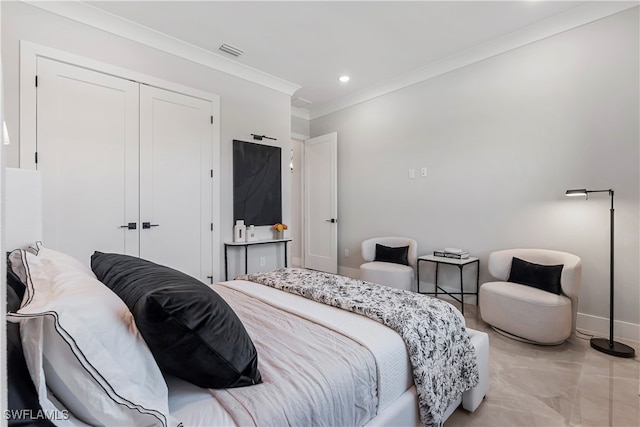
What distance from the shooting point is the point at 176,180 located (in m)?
3.32

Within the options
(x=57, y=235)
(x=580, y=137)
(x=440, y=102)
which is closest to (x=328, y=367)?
(x=57, y=235)

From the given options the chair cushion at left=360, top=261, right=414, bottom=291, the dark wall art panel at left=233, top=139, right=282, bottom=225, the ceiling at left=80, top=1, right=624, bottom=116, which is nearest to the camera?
the ceiling at left=80, top=1, right=624, bottom=116

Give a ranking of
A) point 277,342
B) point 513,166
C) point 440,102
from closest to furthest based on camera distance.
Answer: point 277,342 < point 513,166 < point 440,102

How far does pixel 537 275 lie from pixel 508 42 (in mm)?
2371

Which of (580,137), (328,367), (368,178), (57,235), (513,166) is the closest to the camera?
Result: (328,367)

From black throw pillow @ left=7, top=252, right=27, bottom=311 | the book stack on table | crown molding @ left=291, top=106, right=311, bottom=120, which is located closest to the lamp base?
the book stack on table

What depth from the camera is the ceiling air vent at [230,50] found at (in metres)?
3.35

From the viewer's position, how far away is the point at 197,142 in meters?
3.48

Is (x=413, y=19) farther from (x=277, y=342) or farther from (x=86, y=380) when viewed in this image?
(x=86, y=380)

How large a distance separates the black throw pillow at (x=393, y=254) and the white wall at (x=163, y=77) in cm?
137

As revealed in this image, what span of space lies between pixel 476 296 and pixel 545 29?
278cm

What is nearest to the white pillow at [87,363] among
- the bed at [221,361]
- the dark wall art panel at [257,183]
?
the bed at [221,361]

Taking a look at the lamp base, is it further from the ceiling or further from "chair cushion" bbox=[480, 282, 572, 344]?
the ceiling

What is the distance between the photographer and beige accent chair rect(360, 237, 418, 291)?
140 inches
